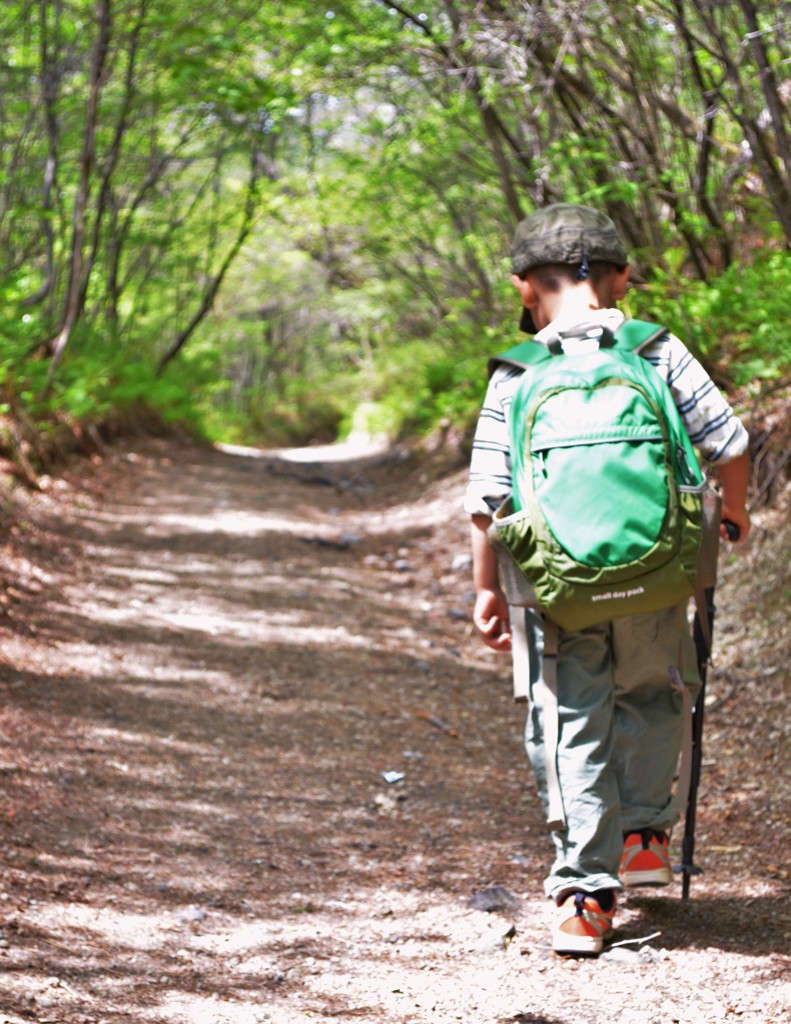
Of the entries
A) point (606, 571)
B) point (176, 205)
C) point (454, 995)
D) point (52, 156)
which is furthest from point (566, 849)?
point (176, 205)

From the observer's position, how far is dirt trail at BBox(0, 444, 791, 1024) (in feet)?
8.24

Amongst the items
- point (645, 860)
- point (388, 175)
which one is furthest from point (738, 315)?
point (388, 175)

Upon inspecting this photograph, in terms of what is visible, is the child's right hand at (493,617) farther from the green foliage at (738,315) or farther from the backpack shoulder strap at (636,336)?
the green foliage at (738,315)

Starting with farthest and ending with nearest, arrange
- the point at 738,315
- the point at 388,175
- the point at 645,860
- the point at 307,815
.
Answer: the point at 388,175 → the point at 738,315 → the point at 307,815 → the point at 645,860

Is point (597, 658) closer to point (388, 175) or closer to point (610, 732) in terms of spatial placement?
point (610, 732)

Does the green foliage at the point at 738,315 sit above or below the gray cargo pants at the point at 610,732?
above

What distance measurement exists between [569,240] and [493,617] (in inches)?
40.1

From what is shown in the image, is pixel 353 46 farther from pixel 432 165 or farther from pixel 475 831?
pixel 475 831

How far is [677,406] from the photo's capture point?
9.12ft

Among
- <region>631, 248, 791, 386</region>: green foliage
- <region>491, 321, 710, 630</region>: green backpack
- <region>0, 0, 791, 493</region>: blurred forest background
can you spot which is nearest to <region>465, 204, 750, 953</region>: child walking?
<region>491, 321, 710, 630</region>: green backpack

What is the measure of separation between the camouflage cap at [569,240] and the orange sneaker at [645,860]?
1.53 meters

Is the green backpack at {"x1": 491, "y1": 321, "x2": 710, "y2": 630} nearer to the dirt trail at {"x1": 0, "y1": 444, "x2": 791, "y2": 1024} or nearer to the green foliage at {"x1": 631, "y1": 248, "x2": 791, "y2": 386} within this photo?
the dirt trail at {"x1": 0, "y1": 444, "x2": 791, "y2": 1024}

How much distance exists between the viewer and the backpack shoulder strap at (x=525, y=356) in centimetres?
279

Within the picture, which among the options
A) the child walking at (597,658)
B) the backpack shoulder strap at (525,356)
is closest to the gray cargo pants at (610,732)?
the child walking at (597,658)
